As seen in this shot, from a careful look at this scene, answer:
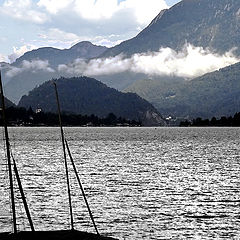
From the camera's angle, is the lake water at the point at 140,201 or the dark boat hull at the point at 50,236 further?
the lake water at the point at 140,201

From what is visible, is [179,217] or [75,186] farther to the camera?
[75,186]

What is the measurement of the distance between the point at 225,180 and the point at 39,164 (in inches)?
2317

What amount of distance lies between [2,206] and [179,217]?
87.7 feet

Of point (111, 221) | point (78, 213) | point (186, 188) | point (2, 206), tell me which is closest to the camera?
point (111, 221)

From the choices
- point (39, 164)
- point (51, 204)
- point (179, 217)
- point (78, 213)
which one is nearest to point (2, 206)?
point (51, 204)

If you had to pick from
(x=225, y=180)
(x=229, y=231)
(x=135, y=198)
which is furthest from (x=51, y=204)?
(x=225, y=180)

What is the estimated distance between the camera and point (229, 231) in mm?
61031

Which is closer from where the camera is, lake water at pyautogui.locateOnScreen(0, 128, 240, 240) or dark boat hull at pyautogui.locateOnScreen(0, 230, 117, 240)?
dark boat hull at pyautogui.locateOnScreen(0, 230, 117, 240)

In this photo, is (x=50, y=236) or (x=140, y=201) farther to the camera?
(x=140, y=201)

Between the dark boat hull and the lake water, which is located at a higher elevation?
the dark boat hull

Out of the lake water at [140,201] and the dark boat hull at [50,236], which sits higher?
the dark boat hull at [50,236]

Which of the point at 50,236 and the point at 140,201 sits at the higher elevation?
the point at 50,236

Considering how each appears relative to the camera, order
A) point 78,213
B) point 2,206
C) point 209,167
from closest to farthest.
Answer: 1. point 78,213
2. point 2,206
3. point 209,167

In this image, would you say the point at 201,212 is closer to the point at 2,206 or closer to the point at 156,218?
the point at 156,218
